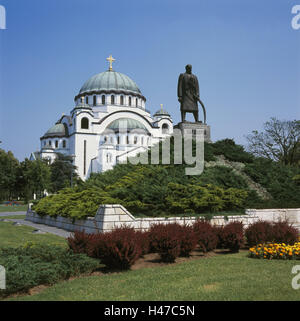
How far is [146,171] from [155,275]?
8.33 metres

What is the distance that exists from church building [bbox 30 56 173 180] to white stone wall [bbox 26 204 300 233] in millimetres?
47495

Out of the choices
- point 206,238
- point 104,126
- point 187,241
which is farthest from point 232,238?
point 104,126

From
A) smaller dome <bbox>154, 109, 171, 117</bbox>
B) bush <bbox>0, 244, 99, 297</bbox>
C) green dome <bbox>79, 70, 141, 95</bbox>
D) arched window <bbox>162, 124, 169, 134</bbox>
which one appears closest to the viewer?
bush <bbox>0, 244, 99, 297</bbox>

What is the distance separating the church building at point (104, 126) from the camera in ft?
211

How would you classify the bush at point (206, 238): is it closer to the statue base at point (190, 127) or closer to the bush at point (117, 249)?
the bush at point (117, 249)

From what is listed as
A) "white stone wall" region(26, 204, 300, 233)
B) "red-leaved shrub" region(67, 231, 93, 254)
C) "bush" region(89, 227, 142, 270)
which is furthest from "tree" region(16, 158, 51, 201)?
"bush" region(89, 227, 142, 270)

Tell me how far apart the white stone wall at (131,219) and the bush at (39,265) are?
1.88m

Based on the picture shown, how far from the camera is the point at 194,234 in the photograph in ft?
29.0

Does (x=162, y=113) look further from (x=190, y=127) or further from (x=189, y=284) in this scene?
(x=189, y=284)

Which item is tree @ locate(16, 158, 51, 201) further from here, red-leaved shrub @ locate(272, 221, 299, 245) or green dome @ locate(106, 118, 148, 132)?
red-leaved shrub @ locate(272, 221, 299, 245)

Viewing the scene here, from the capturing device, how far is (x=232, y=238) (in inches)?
373

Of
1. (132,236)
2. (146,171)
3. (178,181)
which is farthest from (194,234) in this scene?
(146,171)

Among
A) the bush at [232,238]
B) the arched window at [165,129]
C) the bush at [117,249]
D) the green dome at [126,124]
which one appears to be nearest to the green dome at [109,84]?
the green dome at [126,124]

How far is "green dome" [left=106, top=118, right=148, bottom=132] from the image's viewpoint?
6581 centimetres
